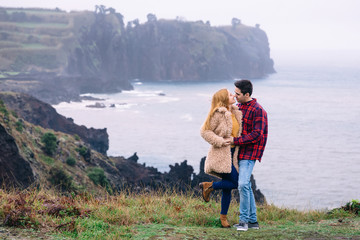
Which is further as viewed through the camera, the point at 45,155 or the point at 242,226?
the point at 45,155

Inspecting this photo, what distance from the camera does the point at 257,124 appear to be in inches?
293

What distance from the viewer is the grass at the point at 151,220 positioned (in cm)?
692

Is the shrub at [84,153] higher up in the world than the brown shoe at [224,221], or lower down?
lower down

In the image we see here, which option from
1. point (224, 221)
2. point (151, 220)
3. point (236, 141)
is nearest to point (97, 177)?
point (151, 220)

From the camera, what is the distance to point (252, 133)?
7340mm

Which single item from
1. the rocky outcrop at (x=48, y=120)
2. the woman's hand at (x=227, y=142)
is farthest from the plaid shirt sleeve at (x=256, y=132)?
the rocky outcrop at (x=48, y=120)

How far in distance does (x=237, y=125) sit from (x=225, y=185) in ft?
3.50

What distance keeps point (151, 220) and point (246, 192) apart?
6.01ft

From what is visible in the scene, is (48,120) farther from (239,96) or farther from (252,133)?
(252,133)

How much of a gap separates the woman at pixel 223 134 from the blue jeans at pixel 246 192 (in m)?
0.16

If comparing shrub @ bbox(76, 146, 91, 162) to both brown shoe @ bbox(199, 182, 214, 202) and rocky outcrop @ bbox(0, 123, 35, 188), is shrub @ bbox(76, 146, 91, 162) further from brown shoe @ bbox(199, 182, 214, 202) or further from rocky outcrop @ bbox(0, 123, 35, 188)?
brown shoe @ bbox(199, 182, 214, 202)

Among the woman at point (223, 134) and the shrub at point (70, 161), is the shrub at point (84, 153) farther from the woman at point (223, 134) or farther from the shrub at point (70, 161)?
the woman at point (223, 134)

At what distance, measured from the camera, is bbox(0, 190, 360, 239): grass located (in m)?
6.92

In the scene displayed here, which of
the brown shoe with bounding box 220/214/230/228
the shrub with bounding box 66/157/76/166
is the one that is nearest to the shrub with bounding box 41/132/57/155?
the shrub with bounding box 66/157/76/166
